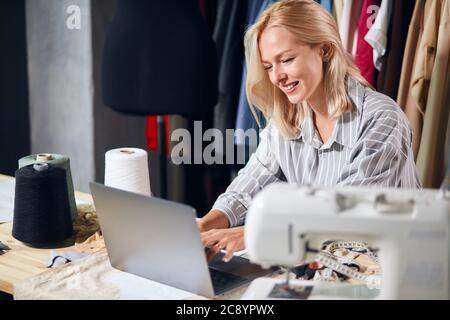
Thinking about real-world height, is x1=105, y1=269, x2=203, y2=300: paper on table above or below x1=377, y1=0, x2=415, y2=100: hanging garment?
below

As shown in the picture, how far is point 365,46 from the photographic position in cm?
288

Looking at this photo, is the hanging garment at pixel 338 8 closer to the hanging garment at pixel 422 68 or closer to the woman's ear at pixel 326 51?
the hanging garment at pixel 422 68

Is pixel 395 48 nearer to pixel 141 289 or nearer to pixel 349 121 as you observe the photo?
pixel 349 121

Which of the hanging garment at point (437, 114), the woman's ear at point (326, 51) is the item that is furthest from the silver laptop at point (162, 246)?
the hanging garment at point (437, 114)

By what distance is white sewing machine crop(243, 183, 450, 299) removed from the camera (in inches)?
51.1

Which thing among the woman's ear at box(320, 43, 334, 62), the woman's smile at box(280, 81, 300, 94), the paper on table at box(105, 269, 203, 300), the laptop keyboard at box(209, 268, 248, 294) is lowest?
the paper on table at box(105, 269, 203, 300)

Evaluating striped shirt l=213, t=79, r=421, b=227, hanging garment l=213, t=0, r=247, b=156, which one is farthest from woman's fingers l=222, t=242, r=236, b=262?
hanging garment l=213, t=0, r=247, b=156

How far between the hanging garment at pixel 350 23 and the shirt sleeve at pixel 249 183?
2.70ft

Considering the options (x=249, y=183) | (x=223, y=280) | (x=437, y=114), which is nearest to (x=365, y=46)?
(x=437, y=114)

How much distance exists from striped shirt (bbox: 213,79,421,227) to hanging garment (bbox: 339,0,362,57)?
82 centimetres

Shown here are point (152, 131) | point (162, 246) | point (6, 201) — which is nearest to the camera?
point (162, 246)

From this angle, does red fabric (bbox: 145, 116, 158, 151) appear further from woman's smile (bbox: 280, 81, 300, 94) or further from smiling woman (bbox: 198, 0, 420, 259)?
woman's smile (bbox: 280, 81, 300, 94)

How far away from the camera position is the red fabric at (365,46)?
287cm

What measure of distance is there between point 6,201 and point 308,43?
108 cm
